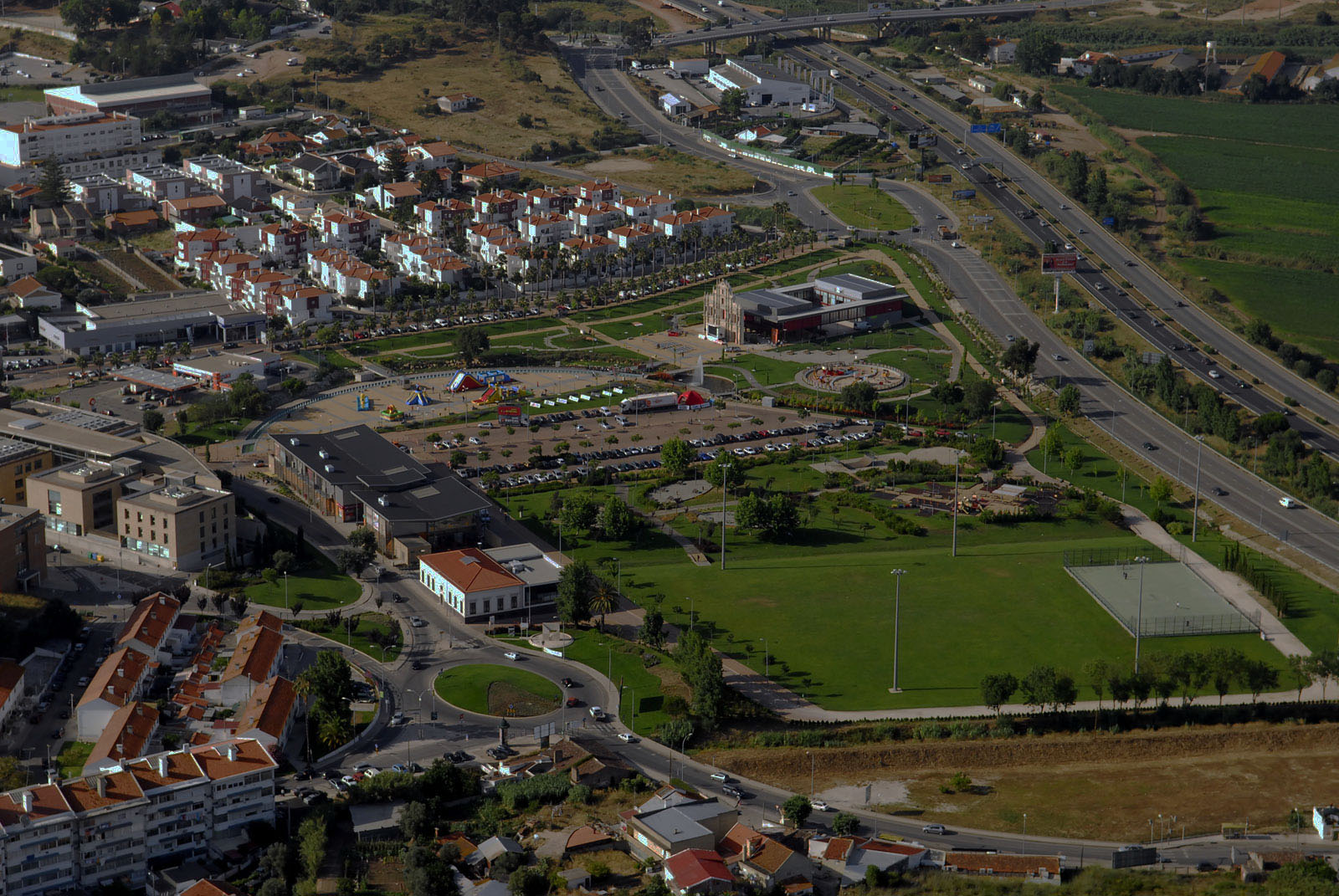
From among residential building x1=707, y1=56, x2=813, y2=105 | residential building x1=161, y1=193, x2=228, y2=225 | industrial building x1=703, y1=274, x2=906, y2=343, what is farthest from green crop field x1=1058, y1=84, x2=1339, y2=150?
residential building x1=161, y1=193, x2=228, y2=225

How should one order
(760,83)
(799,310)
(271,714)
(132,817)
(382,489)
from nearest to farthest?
1. (132,817)
2. (271,714)
3. (382,489)
4. (799,310)
5. (760,83)

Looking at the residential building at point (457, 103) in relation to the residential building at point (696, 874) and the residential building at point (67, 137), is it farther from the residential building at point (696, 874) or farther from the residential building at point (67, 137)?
the residential building at point (696, 874)

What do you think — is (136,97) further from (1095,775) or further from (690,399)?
(1095,775)

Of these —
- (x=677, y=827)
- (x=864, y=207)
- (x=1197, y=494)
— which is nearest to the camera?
(x=677, y=827)

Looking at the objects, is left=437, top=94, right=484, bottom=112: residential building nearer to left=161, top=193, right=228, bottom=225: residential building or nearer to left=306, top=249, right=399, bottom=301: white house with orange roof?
left=161, top=193, right=228, bottom=225: residential building

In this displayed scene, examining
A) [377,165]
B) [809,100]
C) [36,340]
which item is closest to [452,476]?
[36,340]

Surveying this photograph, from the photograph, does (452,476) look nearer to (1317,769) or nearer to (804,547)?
(804,547)

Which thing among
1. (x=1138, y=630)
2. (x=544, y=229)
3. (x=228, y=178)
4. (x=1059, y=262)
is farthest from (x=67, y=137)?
(x=1138, y=630)
